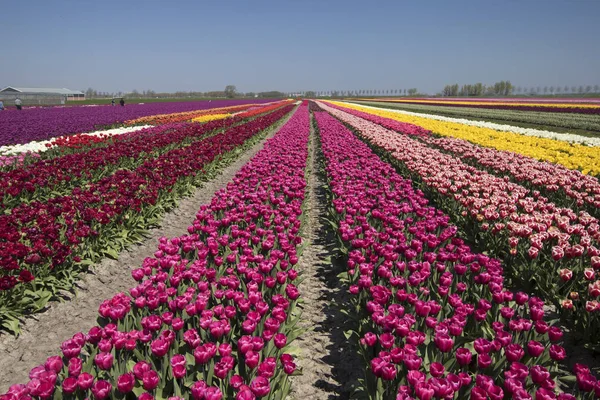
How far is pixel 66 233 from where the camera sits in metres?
5.74

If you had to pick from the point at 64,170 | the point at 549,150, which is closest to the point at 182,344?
the point at 64,170

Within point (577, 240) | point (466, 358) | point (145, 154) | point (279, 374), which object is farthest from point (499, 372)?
point (145, 154)

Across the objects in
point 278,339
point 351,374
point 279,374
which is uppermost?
point 278,339

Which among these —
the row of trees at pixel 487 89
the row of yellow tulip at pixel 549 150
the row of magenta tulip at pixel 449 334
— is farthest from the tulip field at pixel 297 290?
the row of trees at pixel 487 89

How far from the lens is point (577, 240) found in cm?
593

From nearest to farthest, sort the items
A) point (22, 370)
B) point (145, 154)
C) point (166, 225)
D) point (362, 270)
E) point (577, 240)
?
point (22, 370) < point (362, 270) < point (577, 240) < point (166, 225) < point (145, 154)

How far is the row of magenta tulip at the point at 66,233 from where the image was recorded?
4676 mm

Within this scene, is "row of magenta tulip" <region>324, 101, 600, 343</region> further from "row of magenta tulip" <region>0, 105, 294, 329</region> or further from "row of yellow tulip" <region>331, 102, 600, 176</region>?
"row of magenta tulip" <region>0, 105, 294, 329</region>

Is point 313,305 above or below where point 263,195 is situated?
below

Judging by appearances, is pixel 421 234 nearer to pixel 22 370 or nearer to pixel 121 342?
pixel 121 342

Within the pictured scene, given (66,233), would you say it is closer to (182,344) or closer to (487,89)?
(182,344)

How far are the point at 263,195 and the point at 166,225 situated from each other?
2.43 m

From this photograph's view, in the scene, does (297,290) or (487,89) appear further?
(487,89)

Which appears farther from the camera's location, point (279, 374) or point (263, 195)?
point (263, 195)
